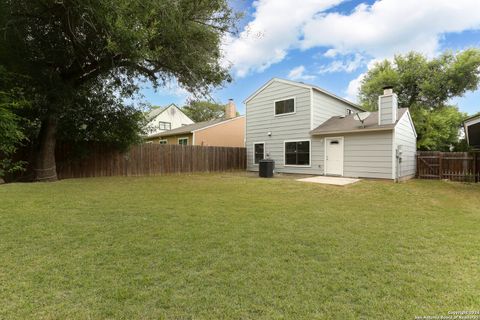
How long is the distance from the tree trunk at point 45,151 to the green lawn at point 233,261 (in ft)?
14.6

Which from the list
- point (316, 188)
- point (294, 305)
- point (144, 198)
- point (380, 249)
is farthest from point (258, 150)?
point (294, 305)

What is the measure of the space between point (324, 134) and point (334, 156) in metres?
1.13

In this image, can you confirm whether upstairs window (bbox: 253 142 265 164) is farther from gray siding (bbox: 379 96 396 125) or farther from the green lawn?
the green lawn

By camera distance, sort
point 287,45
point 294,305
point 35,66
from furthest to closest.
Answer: point 287,45, point 35,66, point 294,305

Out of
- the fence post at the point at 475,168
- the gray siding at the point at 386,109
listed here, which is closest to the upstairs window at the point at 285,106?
the gray siding at the point at 386,109

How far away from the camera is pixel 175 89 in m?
10.3

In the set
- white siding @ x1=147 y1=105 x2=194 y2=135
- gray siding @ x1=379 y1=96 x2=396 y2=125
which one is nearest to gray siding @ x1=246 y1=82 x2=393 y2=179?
gray siding @ x1=379 y1=96 x2=396 y2=125

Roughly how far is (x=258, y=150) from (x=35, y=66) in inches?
416

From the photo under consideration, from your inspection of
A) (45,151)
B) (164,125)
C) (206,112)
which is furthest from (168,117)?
(45,151)

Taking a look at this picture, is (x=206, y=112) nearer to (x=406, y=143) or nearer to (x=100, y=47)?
(x=406, y=143)

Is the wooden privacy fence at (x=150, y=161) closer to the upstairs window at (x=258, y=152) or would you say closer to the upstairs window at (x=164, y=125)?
the upstairs window at (x=258, y=152)

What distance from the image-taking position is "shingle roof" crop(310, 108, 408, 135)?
10716 mm

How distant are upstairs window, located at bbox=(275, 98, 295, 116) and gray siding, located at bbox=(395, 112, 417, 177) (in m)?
4.89

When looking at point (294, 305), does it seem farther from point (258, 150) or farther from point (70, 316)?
point (258, 150)
